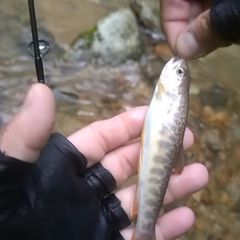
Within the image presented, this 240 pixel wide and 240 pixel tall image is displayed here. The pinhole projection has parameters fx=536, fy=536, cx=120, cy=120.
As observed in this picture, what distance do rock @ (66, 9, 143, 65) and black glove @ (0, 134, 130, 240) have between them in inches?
49.6

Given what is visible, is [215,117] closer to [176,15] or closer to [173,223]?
[176,15]

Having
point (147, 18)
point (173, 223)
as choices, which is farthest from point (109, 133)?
point (147, 18)

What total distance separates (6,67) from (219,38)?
133cm

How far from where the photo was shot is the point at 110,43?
8.70 feet

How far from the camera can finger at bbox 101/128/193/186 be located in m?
1.47

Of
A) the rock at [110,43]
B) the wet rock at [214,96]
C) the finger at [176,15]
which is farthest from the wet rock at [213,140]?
the finger at [176,15]

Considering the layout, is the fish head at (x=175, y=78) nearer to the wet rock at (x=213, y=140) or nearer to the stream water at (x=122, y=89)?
the stream water at (x=122, y=89)

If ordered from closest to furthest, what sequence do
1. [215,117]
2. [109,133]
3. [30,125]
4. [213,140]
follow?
1. [30,125]
2. [109,133]
3. [213,140]
4. [215,117]

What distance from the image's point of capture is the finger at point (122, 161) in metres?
1.47

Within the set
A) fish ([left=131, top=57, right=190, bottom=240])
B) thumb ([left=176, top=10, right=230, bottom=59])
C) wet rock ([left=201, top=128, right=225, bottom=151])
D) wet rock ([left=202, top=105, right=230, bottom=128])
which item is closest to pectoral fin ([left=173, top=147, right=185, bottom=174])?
fish ([left=131, top=57, right=190, bottom=240])

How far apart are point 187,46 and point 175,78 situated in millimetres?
187

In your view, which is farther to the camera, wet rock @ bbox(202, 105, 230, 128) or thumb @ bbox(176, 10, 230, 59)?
wet rock @ bbox(202, 105, 230, 128)

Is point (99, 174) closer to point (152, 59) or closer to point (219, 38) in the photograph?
point (219, 38)

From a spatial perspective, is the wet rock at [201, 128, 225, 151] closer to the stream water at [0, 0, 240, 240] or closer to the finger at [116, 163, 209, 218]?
the stream water at [0, 0, 240, 240]
